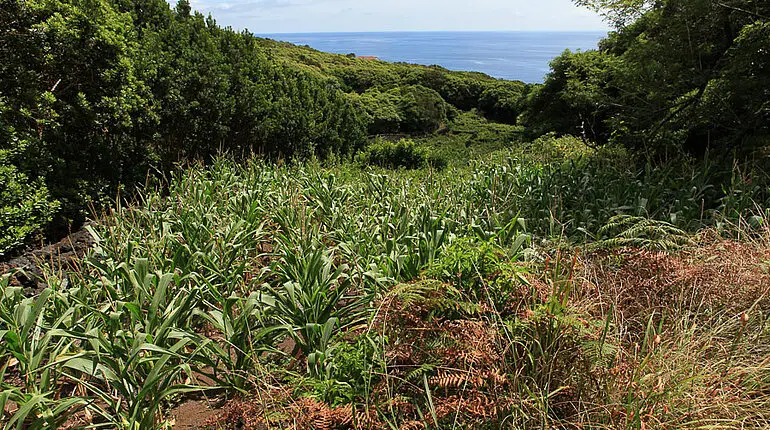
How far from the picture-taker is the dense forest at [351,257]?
5.58 ft

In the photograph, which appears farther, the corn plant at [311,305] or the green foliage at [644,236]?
the green foliage at [644,236]

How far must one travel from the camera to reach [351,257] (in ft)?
9.22

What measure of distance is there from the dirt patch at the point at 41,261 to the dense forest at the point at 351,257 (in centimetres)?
5

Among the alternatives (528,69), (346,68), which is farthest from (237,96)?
(528,69)

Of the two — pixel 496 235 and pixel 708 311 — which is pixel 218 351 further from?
pixel 708 311

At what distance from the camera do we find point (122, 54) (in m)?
4.98

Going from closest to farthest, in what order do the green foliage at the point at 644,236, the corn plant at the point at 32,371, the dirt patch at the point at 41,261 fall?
the corn plant at the point at 32,371 → the green foliage at the point at 644,236 → the dirt patch at the point at 41,261

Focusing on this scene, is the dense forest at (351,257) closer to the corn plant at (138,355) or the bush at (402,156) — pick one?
the corn plant at (138,355)

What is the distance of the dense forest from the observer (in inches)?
67.0

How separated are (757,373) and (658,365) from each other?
17.8 inches

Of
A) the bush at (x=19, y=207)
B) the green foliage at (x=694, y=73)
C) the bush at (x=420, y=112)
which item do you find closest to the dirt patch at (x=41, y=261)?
the bush at (x=19, y=207)

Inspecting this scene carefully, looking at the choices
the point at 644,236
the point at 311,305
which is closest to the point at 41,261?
the point at 311,305

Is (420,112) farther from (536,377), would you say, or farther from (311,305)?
(536,377)

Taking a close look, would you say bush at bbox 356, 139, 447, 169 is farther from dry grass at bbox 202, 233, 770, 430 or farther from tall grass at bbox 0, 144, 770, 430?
dry grass at bbox 202, 233, 770, 430
